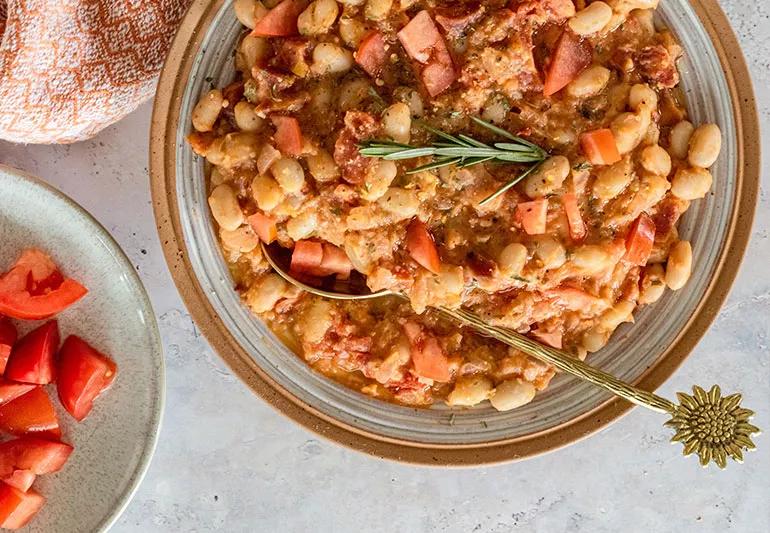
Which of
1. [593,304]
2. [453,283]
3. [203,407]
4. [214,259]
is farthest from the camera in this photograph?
[203,407]

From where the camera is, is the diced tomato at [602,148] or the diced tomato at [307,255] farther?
the diced tomato at [307,255]

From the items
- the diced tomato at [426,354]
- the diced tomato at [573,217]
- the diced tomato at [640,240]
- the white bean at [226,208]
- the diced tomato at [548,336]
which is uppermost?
the diced tomato at [640,240]

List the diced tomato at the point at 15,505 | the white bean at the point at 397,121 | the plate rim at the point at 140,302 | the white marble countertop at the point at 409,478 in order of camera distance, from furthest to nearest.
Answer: the white marble countertop at the point at 409,478 < the diced tomato at the point at 15,505 < the plate rim at the point at 140,302 < the white bean at the point at 397,121

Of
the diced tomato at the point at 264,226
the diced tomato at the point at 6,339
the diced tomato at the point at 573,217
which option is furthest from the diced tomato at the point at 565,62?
the diced tomato at the point at 6,339

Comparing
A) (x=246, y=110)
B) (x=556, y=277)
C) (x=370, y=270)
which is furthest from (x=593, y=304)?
(x=246, y=110)

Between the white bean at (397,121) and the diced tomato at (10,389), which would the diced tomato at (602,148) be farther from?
the diced tomato at (10,389)

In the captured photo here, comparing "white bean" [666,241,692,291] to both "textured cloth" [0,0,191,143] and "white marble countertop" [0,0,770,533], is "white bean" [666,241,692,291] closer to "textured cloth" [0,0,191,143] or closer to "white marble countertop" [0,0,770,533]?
"white marble countertop" [0,0,770,533]

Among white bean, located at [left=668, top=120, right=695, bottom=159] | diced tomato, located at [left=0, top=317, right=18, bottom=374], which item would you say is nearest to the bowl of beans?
white bean, located at [left=668, top=120, right=695, bottom=159]

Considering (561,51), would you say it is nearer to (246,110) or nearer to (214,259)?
(246,110)
